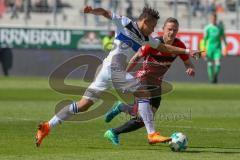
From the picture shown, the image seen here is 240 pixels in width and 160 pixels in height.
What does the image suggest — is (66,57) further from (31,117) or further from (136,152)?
(136,152)

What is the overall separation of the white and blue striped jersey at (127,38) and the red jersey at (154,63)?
316 millimetres

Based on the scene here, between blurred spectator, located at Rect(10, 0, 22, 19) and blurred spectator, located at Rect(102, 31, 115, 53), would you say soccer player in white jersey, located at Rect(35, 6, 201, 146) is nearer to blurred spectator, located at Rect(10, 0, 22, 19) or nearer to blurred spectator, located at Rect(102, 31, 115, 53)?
blurred spectator, located at Rect(102, 31, 115, 53)

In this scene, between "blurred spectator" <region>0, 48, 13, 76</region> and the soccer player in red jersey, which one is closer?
the soccer player in red jersey

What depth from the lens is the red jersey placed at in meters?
12.2

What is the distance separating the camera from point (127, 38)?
11750 mm

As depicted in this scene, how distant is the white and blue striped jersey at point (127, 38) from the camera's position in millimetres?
11625

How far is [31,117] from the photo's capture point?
16672 millimetres

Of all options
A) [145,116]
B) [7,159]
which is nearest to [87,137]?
[145,116]

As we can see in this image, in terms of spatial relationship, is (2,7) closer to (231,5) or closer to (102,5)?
(102,5)

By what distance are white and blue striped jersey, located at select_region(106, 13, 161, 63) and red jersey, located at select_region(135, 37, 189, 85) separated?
0.32m

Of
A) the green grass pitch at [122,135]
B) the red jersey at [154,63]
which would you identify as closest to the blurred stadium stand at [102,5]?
the green grass pitch at [122,135]

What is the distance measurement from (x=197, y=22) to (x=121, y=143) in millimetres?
23716

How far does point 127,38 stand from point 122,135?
255 cm

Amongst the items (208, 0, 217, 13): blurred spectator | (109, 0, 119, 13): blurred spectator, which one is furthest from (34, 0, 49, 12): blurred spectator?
(208, 0, 217, 13): blurred spectator
